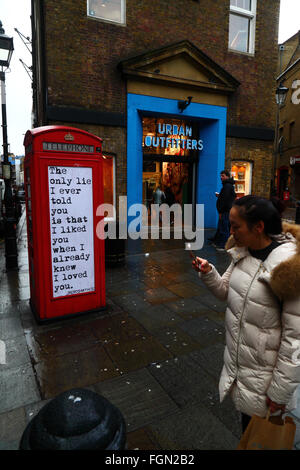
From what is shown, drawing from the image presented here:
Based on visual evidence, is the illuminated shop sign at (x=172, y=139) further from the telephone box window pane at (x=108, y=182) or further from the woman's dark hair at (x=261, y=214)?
the woman's dark hair at (x=261, y=214)

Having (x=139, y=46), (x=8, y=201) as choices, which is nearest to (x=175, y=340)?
(x=8, y=201)

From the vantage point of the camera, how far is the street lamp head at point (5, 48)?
21.7 ft

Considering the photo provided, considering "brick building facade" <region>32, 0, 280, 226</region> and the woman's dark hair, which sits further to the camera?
"brick building facade" <region>32, 0, 280, 226</region>

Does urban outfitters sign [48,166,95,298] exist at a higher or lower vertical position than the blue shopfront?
lower

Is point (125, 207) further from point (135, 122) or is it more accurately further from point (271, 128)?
point (271, 128)

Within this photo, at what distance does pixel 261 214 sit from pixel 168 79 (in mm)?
10033

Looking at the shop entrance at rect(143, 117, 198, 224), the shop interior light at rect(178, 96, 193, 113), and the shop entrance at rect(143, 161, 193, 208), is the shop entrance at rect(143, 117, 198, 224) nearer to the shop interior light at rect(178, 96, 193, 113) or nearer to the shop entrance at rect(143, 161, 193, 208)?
the shop entrance at rect(143, 161, 193, 208)

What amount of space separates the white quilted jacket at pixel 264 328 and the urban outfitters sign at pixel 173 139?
9.87 m

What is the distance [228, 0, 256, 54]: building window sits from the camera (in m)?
11.5

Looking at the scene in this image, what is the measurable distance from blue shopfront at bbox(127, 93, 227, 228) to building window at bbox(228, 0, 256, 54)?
107 inches

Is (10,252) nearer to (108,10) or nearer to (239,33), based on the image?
(108,10)

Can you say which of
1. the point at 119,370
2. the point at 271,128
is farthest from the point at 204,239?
the point at 119,370

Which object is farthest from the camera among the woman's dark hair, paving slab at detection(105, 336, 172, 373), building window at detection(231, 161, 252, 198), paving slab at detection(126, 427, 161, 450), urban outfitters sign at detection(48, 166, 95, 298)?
building window at detection(231, 161, 252, 198)

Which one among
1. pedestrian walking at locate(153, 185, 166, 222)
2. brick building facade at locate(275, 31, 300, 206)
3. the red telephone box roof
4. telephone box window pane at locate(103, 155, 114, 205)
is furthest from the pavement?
brick building facade at locate(275, 31, 300, 206)
